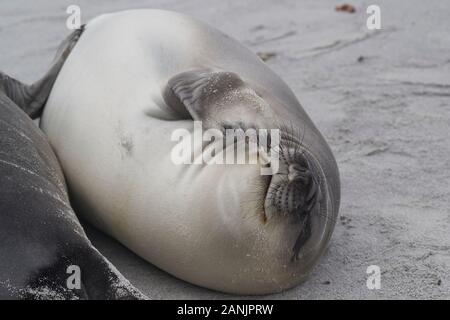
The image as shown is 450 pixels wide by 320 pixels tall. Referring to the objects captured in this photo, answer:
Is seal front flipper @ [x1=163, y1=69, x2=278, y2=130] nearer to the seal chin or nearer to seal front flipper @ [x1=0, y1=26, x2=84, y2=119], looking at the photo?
the seal chin

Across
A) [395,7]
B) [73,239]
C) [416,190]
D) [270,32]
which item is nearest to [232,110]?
[73,239]

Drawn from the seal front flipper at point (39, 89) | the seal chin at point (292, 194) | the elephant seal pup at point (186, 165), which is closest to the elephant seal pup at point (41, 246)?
the elephant seal pup at point (186, 165)

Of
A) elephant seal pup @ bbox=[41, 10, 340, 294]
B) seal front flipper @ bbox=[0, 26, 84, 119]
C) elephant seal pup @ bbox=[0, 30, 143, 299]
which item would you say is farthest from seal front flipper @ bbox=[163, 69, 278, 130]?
seal front flipper @ bbox=[0, 26, 84, 119]

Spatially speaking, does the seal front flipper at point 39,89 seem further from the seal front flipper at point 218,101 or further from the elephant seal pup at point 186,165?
the seal front flipper at point 218,101

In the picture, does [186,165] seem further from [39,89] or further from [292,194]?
[39,89]

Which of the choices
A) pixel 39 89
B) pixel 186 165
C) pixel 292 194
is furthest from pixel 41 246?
pixel 39 89

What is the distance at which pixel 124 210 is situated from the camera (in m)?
3.15

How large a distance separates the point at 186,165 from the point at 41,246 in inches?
27.1

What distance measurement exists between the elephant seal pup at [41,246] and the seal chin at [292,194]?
22.4 inches

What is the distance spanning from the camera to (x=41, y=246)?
8.46 feet

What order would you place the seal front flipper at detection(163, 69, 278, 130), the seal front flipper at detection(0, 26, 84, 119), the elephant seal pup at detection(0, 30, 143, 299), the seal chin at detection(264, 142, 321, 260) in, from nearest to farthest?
1. the elephant seal pup at detection(0, 30, 143, 299)
2. the seal chin at detection(264, 142, 321, 260)
3. the seal front flipper at detection(163, 69, 278, 130)
4. the seal front flipper at detection(0, 26, 84, 119)

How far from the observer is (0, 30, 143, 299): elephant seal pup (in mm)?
2500

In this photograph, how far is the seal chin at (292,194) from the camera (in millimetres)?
2781

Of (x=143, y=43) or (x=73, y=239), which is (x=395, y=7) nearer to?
(x=143, y=43)
